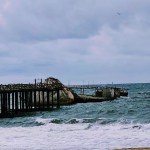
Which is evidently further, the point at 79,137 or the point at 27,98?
the point at 27,98

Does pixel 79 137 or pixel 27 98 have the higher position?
pixel 27 98

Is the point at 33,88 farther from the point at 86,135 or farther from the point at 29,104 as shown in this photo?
the point at 86,135

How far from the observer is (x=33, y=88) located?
6462 cm

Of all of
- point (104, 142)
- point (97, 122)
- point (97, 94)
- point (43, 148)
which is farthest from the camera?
point (97, 94)

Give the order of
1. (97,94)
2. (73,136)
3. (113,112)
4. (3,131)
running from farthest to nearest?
(97,94) < (113,112) < (3,131) < (73,136)

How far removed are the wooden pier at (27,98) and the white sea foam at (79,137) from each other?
61.6ft

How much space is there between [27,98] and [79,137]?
1263 inches

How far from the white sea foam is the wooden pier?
18765mm

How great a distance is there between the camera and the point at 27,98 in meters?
64.5

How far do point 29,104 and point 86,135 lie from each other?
3237 cm

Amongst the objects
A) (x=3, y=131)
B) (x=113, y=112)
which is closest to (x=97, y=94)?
(x=113, y=112)

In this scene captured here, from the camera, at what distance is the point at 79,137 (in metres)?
33.1

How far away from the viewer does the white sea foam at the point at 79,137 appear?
28938 mm

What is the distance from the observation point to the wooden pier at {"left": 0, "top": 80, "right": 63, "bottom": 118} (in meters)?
59.3
